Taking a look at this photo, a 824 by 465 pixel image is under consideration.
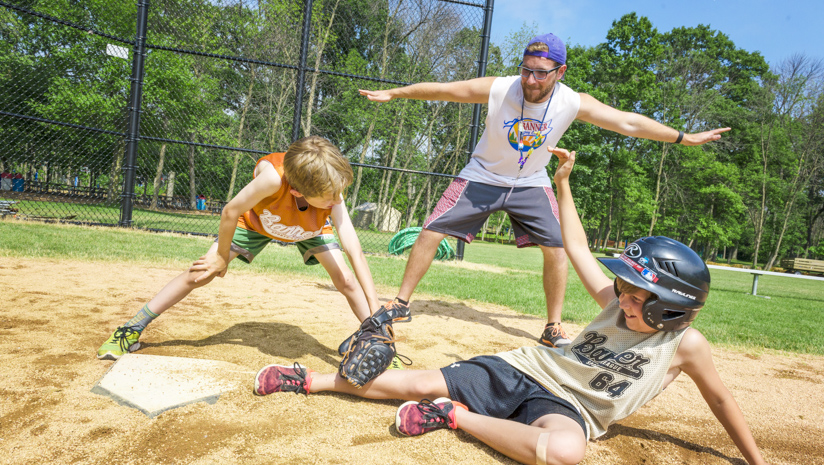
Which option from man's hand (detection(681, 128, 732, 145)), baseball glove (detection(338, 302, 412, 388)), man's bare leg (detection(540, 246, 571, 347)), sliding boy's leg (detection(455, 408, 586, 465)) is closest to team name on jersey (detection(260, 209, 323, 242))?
baseball glove (detection(338, 302, 412, 388))

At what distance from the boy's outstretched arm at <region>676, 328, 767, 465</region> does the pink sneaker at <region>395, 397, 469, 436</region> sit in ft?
3.16

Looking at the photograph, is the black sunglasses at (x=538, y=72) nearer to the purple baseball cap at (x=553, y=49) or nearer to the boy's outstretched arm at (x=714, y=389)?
the purple baseball cap at (x=553, y=49)

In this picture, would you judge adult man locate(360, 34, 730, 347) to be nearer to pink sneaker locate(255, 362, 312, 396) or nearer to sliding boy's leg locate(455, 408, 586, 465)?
pink sneaker locate(255, 362, 312, 396)

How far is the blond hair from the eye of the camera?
2377mm

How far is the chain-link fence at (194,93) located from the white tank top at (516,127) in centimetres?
388

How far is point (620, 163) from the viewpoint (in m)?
33.1

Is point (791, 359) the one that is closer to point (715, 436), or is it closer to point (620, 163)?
point (715, 436)

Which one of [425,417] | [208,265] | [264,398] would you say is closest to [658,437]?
[425,417]

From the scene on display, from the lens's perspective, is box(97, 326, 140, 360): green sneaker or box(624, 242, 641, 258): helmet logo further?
box(97, 326, 140, 360): green sneaker

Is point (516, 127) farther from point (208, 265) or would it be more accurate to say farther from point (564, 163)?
point (208, 265)

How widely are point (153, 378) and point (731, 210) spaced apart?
34.6 meters

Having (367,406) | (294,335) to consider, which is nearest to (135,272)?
(294,335)

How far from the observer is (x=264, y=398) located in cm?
224

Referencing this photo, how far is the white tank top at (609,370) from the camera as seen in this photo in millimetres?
2002
